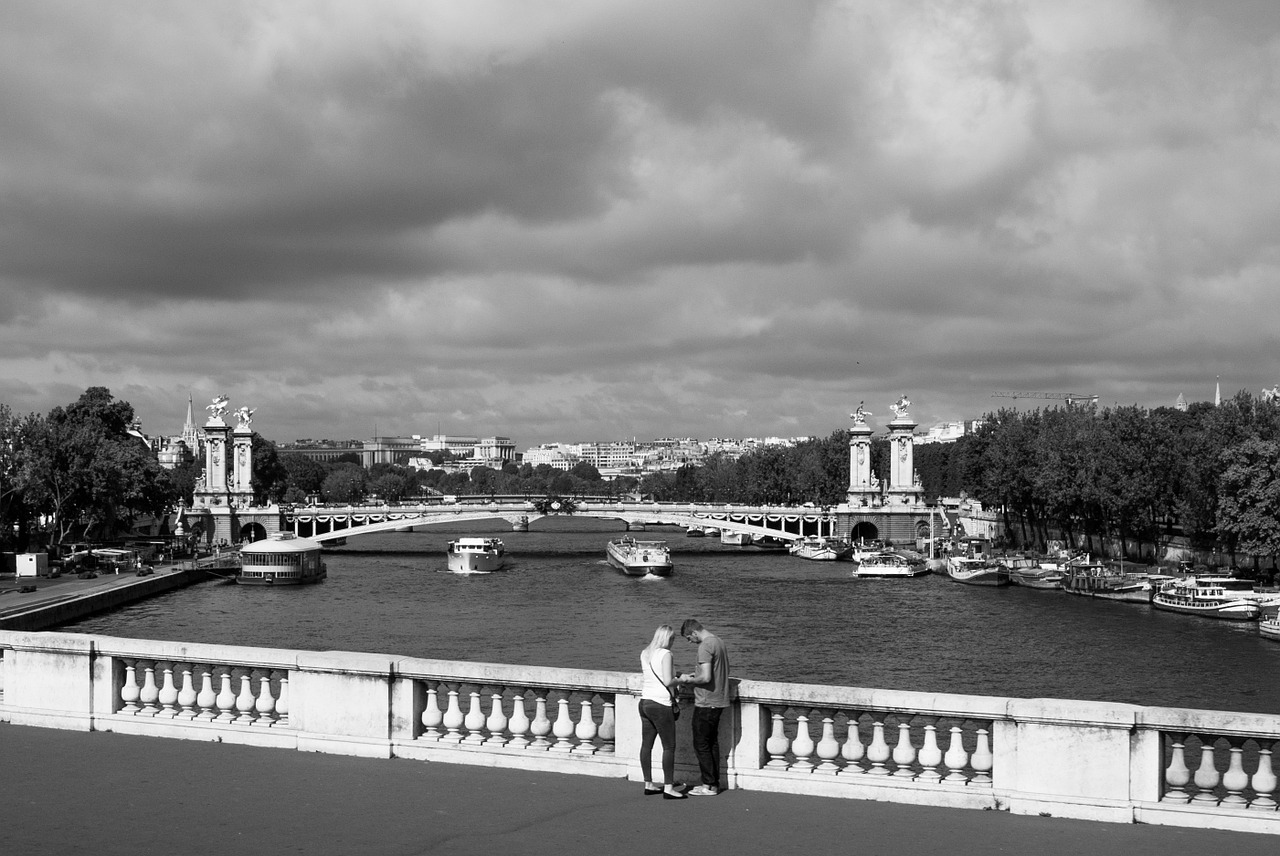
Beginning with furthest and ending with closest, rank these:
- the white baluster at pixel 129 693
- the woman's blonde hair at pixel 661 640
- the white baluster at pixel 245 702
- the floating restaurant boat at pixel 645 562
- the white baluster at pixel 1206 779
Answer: the floating restaurant boat at pixel 645 562 < the white baluster at pixel 129 693 < the white baluster at pixel 245 702 < the woman's blonde hair at pixel 661 640 < the white baluster at pixel 1206 779

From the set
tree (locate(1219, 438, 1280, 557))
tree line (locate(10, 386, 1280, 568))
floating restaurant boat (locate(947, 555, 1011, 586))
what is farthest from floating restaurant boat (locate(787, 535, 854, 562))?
tree (locate(1219, 438, 1280, 557))

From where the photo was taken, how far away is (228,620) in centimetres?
4831

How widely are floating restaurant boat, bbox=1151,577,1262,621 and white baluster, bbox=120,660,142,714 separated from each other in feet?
134

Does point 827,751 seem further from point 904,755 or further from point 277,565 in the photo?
point 277,565

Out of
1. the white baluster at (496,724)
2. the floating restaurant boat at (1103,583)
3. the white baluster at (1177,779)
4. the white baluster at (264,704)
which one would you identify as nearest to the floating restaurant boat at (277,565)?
the floating restaurant boat at (1103,583)

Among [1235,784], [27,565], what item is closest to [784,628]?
[27,565]

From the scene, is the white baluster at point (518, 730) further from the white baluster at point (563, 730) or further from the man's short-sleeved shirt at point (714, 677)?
the man's short-sleeved shirt at point (714, 677)

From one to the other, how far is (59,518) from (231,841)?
2461 inches

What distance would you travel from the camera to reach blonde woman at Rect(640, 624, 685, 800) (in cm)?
902

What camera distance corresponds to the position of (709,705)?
29.9 ft

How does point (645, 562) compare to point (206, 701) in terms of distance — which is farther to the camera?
point (645, 562)

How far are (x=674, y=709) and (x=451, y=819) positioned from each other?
1.63m

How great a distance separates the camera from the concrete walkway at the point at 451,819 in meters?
7.94

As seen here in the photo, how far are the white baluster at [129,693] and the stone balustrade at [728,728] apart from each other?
17mm
